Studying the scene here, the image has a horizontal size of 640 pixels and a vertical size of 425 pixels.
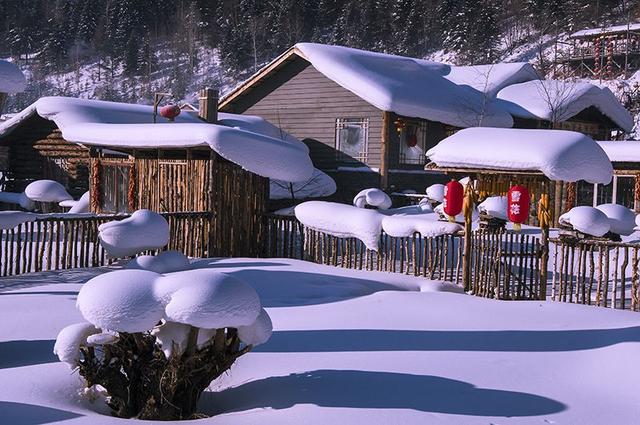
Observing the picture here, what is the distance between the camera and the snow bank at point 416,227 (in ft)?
42.2

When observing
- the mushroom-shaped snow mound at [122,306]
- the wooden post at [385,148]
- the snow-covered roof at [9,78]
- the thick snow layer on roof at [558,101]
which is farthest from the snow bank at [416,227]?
the thick snow layer on roof at [558,101]

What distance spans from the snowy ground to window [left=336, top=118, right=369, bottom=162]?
14.5 meters

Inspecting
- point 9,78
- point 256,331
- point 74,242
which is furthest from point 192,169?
point 256,331

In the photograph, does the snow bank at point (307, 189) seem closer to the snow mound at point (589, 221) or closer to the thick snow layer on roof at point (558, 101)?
the thick snow layer on roof at point (558, 101)

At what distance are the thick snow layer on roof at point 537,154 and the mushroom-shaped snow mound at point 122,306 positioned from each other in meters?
9.57

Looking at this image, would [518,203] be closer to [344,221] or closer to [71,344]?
[344,221]

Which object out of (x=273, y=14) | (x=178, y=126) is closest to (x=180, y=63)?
(x=273, y=14)

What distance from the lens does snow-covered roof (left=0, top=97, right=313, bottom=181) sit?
15562mm

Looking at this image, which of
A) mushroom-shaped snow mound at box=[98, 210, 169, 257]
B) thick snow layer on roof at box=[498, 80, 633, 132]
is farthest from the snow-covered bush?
thick snow layer on roof at box=[498, 80, 633, 132]

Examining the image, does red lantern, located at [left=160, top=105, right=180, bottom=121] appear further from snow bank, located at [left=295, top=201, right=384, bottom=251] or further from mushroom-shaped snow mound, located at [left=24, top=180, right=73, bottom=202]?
snow bank, located at [left=295, top=201, right=384, bottom=251]

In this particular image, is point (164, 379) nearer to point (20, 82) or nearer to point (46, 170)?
point (20, 82)

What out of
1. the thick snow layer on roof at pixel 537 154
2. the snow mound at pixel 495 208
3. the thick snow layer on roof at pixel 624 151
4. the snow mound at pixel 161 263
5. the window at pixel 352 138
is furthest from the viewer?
the window at pixel 352 138

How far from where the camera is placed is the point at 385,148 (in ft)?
79.3

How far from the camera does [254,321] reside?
6.20 metres
